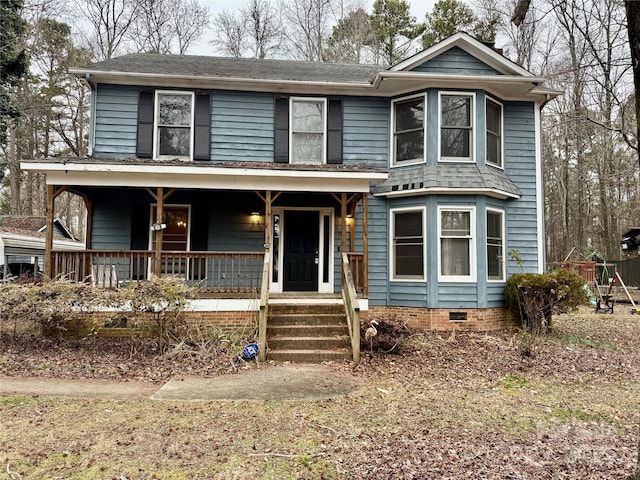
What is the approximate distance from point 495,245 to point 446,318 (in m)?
2.25

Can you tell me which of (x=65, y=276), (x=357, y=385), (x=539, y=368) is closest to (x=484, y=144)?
(x=539, y=368)

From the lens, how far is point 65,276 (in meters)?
8.54

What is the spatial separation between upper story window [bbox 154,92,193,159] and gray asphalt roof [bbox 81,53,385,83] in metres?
0.61

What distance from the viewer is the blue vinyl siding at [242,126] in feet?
35.0

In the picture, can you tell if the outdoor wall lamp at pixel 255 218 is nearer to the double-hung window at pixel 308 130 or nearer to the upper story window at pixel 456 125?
the double-hung window at pixel 308 130

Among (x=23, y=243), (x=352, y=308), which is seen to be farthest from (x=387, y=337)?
(x=23, y=243)

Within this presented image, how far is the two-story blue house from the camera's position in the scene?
9922 millimetres

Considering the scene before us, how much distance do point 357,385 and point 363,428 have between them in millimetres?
1571

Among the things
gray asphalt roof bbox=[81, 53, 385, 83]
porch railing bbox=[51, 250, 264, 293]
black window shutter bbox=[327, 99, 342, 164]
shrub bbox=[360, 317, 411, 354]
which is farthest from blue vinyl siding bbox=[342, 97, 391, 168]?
shrub bbox=[360, 317, 411, 354]

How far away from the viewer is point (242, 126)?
423 inches

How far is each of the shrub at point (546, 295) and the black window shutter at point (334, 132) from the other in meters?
5.20

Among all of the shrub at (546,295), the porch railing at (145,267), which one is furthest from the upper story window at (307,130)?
the shrub at (546,295)

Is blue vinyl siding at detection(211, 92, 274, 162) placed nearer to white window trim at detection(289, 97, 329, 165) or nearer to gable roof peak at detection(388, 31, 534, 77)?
→ white window trim at detection(289, 97, 329, 165)

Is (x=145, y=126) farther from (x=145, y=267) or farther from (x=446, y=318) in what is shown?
(x=446, y=318)
